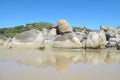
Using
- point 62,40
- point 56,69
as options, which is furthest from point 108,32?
point 56,69

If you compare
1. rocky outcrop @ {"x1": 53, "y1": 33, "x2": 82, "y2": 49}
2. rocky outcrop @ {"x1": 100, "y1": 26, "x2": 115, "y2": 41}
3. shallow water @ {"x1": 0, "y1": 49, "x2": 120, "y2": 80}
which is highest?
rocky outcrop @ {"x1": 100, "y1": 26, "x2": 115, "y2": 41}

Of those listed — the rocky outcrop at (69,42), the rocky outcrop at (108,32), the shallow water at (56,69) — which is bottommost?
the shallow water at (56,69)

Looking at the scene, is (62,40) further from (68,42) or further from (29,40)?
(29,40)

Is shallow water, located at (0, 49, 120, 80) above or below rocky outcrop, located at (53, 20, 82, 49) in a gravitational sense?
below

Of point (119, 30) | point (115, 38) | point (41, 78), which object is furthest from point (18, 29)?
point (41, 78)

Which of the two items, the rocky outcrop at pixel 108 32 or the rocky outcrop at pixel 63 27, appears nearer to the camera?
the rocky outcrop at pixel 63 27

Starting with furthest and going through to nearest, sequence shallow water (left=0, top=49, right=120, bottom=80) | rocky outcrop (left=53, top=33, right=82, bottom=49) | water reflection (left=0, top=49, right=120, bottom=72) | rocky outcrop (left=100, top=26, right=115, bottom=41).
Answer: rocky outcrop (left=100, top=26, right=115, bottom=41), rocky outcrop (left=53, top=33, right=82, bottom=49), water reflection (left=0, top=49, right=120, bottom=72), shallow water (left=0, top=49, right=120, bottom=80)

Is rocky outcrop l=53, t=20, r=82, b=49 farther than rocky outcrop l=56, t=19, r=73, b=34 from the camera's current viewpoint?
No

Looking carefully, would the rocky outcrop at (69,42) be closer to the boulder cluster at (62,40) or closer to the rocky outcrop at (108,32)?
the boulder cluster at (62,40)

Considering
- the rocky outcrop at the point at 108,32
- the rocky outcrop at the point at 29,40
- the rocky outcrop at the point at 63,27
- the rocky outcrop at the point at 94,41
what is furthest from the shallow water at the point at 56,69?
the rocky outcrop at the point at 108,32

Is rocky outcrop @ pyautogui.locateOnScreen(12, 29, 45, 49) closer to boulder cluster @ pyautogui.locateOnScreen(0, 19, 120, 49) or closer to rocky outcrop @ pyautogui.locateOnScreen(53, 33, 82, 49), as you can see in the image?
boulder cluster @ pyautogui.locateOnScreen(0, 19, 120, 49)


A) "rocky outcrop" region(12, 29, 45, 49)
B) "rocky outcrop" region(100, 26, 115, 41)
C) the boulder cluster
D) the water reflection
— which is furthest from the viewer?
"rocky outcrop" region(100, 26, 115, 41)

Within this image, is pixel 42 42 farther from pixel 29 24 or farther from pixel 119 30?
pixel 29 24

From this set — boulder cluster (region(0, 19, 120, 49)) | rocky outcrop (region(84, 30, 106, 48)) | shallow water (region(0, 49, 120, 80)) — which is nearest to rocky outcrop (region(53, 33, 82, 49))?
boulder cluster (region(0, 19, 120, 49))
